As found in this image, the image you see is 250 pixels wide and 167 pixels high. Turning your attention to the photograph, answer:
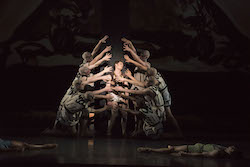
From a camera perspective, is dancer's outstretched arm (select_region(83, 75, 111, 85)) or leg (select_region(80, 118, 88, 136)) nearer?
dancer's outstretched arm (select_region(83, 75, 111, 85))

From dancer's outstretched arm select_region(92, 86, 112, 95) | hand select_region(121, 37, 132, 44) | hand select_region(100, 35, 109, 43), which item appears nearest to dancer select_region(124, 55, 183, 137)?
hand select_region(121, 37, 132, 44)

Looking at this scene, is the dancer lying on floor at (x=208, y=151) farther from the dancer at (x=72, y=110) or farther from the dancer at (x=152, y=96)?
the dancer at (x=72, y=110)

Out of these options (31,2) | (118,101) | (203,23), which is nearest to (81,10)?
(31,2)

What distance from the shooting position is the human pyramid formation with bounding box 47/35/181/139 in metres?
7.26

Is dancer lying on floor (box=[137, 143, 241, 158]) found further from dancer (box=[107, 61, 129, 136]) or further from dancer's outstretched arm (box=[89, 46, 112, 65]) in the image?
dancer's outstretched arm (box=[89, 46, 112, 65])

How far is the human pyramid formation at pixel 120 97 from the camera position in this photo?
726 cm

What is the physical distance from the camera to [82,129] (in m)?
7.55

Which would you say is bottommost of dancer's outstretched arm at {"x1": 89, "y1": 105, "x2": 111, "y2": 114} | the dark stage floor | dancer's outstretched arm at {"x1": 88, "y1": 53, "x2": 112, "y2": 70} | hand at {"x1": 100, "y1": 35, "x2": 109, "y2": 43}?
the dark stage floor

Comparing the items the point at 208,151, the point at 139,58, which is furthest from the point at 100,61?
the point at 208,151

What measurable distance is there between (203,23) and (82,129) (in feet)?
10.9

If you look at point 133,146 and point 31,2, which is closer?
point 133,146

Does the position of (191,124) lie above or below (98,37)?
below

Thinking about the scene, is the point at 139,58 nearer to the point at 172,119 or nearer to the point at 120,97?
the point at 120,97

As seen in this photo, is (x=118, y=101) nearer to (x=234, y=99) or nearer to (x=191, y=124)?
(x=191, y=124)
